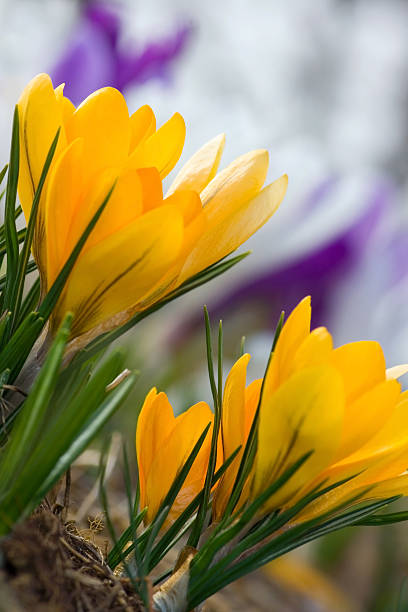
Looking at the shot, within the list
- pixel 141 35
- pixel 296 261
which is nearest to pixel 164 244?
pixel 296 261

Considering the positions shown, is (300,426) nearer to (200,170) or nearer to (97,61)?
(200,170)

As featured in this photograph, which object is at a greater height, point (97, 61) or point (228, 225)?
point (97, 61)

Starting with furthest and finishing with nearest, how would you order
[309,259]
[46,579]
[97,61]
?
1. [309,259]
2. [97,61]
3. [46,579]

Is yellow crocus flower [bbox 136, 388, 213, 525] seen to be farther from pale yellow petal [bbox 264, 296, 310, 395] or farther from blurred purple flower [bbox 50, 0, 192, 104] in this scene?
blurred purple flower [bbox 50, 0, 192, 104]

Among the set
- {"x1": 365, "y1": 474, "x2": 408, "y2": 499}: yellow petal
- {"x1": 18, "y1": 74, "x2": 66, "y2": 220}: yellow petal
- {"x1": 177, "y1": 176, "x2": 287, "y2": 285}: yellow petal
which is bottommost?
{"x1": 365, "y1": 474, "x2": 408, "y2": 499}: yellow petal

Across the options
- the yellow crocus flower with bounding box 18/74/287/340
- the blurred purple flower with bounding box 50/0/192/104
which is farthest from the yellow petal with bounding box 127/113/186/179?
the blurred purple flower with bounding box 50/0/192/104

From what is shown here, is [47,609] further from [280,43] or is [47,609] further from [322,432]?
[280,43]

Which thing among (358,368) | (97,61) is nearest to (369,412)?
(358,368)

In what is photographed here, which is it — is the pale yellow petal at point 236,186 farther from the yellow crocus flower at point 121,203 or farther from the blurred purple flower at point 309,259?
the blurred purple flower at point 309,259
